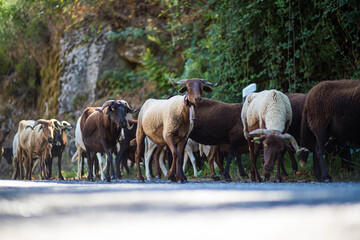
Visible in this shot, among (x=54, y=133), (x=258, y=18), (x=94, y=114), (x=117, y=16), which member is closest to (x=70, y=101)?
(x=117, y=16)

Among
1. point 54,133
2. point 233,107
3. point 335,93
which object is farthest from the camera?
point 54,133

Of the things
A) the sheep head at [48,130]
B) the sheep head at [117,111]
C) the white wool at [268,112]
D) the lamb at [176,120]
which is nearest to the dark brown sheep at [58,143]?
the sheep head at [48,130]

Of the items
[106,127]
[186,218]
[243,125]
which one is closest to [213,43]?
[106,127]

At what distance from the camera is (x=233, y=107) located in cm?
1268

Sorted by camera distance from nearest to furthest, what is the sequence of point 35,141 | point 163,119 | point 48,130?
point 163,119, point 48,130, point 35,141

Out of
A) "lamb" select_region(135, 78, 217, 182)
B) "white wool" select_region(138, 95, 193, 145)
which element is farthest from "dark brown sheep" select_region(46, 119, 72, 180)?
"lamb" select_region(135, 78, 217, 182)

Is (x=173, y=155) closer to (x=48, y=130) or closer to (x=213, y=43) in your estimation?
(x=213, y=43)

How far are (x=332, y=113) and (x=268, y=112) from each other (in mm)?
1430

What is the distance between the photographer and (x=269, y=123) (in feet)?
34.0

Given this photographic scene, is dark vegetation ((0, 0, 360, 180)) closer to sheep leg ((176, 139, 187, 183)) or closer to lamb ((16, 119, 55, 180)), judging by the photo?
sheep leg ((176, 139, 187, 183))

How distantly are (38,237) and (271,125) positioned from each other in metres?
8.04

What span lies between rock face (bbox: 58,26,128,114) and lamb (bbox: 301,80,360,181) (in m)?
18.0

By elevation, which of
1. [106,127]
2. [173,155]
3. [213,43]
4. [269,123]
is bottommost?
[173,155]

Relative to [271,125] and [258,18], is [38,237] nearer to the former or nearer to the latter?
[271,125]
